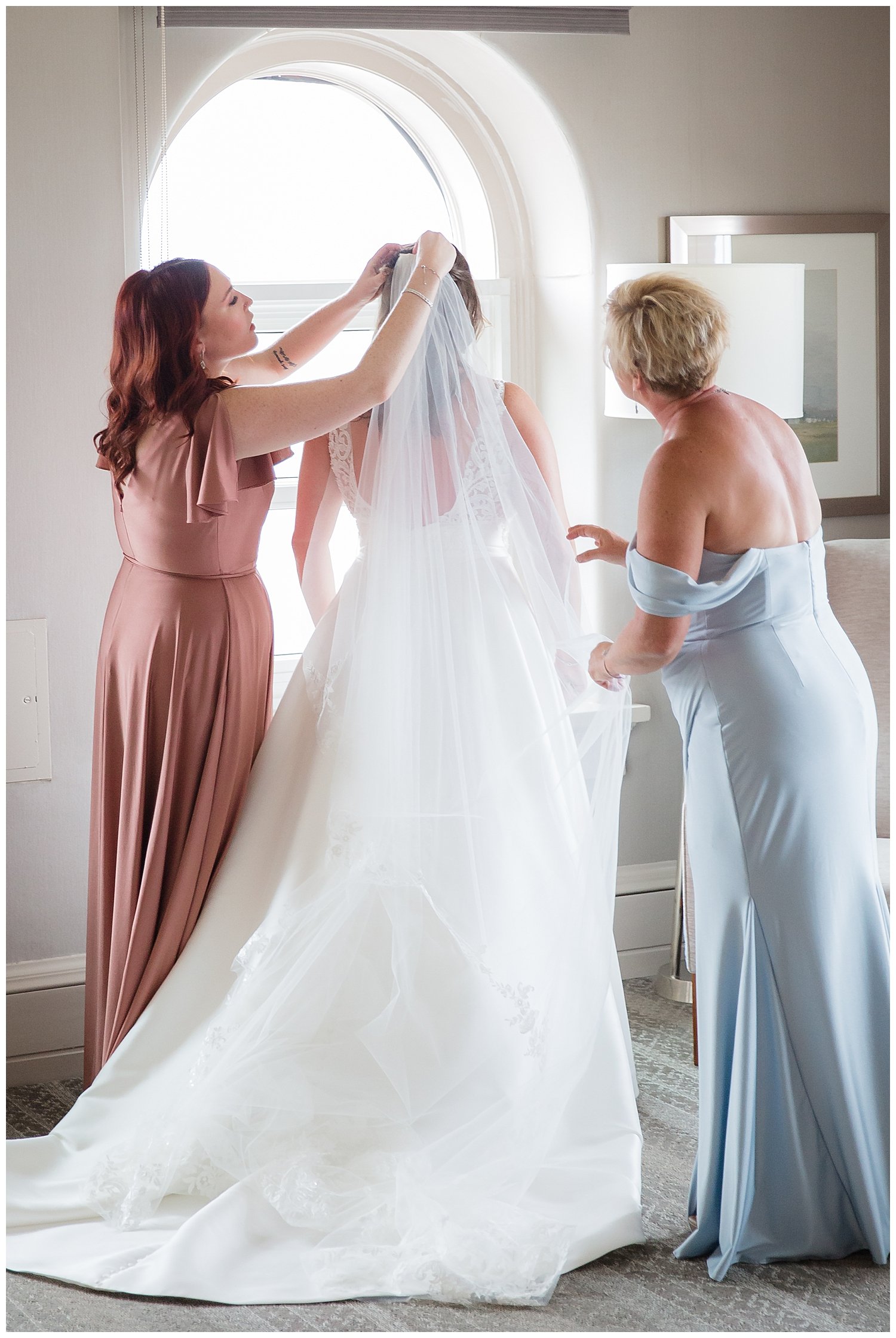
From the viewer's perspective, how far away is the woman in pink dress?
2.30 meters

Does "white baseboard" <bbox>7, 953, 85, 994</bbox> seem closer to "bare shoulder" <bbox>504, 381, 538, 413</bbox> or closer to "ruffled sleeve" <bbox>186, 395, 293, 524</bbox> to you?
"ruffled sleeve" <bbox>186, 395, 293, 524</bbox>

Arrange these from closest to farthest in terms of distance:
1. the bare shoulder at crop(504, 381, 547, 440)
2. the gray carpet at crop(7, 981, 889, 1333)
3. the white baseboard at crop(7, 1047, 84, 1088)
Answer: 1. the gray carpet at crop(7, 981, 889, 1333)
2. the bare shoulder at crop(504, 381, 547, 440)
3. the white baseboard at crop(7, 1047, 84, 1088)

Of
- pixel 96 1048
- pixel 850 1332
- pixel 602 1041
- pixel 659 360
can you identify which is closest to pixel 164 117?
pixel 659 360

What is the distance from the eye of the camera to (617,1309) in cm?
197

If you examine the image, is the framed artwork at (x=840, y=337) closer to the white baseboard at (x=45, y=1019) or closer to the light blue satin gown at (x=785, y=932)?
the light blue satin gown at (x=785, y=932)

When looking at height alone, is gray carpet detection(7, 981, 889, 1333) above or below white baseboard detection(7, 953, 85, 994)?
below

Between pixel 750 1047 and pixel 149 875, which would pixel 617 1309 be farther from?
pixel 149 875

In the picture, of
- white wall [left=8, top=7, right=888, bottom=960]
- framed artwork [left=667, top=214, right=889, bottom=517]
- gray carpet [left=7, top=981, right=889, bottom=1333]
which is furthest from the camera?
framed artwork [left=667, top=214, right=889, bottom=517]

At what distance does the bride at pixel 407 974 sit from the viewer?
204cm

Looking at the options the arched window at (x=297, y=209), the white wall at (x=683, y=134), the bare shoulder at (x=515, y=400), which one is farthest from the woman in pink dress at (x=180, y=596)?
the white wall at (x=683, y=134)

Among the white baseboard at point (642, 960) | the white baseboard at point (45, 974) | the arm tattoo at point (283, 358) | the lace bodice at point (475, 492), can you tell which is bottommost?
the white baseboard at point (642, 960)

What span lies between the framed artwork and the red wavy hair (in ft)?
5.50

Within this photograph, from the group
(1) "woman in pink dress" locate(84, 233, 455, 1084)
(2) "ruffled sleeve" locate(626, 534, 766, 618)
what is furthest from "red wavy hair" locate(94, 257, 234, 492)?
(2) "ruffled sleeve" locate(626, 534, 766, 618)

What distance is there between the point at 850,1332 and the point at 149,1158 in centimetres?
116
